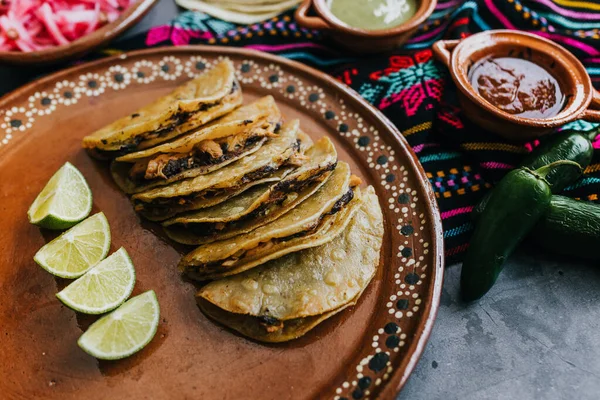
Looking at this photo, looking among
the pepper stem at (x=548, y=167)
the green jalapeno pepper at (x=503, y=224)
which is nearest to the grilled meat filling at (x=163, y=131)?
the green jalapeno pepper at (x=503, y=224)

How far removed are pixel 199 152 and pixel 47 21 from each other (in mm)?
2117

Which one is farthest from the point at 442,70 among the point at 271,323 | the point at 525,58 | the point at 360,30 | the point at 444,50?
the point at 271,323

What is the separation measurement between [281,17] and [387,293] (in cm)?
267

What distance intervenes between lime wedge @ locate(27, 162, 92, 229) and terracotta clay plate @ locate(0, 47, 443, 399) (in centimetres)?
11

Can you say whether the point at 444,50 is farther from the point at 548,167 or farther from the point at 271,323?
the point at 271,323

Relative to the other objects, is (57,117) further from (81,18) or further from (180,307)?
(180,307)

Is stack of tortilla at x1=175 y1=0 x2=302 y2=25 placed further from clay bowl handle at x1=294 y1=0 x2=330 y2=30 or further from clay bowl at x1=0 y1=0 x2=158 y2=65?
clay bowl at x1=0 y1=0 x2=158 y2=65

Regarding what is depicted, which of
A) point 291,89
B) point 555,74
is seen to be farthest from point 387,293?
point 555,74

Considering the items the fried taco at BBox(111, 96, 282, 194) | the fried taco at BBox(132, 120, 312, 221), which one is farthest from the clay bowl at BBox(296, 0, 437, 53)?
the fried taco at BBox(132, 120, 312, 221)

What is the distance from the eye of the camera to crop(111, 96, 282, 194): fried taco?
10.5ft

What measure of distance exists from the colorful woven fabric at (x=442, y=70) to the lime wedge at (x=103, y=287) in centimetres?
206

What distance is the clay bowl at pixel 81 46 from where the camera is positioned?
13.2 ft

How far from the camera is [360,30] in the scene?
4.13m

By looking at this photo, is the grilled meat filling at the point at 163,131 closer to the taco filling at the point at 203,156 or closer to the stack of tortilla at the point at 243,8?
the taco filling at the point at 203,156
